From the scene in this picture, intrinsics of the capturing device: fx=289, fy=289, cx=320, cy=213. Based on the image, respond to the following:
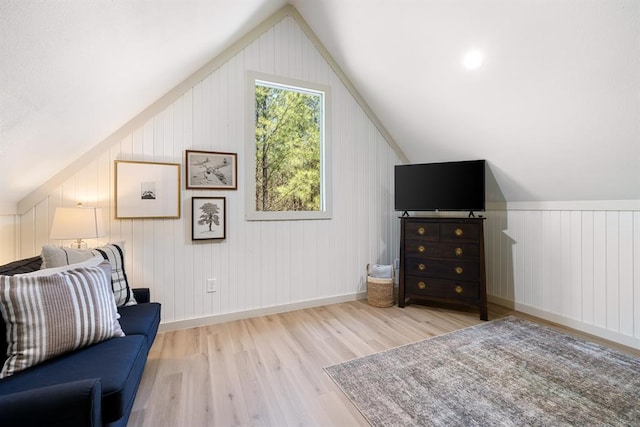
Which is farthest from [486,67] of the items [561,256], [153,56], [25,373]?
[25,373]

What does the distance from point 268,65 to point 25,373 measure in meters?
2.91

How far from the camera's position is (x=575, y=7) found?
165 centimetres

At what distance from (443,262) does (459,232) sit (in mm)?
350

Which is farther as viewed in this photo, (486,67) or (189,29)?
(486,67)

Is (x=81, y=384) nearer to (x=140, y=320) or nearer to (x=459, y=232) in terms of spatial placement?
(x=140, y=320)

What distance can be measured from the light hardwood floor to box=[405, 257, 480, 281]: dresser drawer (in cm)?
40

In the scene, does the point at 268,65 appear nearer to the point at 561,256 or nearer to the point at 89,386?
the point at 89,386

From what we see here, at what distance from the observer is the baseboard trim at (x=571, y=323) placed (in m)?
2.30

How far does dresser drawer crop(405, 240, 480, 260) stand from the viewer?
2842 millimetres

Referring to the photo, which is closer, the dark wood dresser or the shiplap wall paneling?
the shiplap wall paneling

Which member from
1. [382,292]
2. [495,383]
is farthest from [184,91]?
[495,383]

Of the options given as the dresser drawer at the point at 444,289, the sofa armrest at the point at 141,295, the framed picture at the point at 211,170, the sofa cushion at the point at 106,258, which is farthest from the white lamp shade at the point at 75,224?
the dresser drawer at the point at 444,289

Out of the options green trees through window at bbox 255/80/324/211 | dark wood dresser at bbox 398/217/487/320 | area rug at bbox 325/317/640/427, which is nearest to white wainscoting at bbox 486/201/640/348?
area rug at bbox 325/317/640/427

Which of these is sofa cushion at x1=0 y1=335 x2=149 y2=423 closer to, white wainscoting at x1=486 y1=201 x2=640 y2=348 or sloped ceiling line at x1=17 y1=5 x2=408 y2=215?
sloped ceiling line at x1=17 y1=5 x2=408 y2=215
